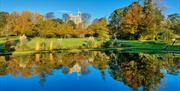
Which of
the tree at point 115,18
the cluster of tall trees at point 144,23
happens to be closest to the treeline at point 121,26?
the cluster of tall trees at point 144,23

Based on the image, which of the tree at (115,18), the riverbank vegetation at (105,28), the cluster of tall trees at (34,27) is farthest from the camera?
the tree at (115,18)

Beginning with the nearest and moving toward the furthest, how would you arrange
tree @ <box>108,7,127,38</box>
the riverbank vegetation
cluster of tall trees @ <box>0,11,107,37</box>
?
the riverbank vegetation
cluster of tall trees @ <box>0,11,107,37</box>
tree @ <box>108,7,127,38</box>

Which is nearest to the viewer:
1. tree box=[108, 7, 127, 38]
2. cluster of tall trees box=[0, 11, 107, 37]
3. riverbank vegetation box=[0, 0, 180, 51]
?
riverbank vegetation box=[0, 0, 180, 51]

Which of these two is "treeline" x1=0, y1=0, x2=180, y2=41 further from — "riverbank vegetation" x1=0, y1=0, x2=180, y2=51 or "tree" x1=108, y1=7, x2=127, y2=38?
"tree" x1=108, y1=7, x2=127, y2=38

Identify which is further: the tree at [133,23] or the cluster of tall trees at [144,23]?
the tree at [133,23]

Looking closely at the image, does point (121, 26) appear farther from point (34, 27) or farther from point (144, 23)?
point (34, 27)

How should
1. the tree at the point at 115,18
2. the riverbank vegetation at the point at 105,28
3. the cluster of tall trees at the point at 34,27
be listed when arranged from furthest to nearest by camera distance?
1. the tree at the point at 115,18
2. the cluster of tall trees at the point at 34,27
3. the riverbank vegetation at the point at 105,28

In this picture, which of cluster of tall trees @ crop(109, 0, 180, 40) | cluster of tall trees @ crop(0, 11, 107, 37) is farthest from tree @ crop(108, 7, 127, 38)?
cluster of tall trees @ crop(109, 0, 180, 40)

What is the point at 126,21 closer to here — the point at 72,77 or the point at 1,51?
the point at 1,51

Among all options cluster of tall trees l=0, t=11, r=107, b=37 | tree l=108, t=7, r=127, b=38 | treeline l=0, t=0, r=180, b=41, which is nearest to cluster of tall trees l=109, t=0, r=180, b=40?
treeline l=0, t=0, r=180, b=41

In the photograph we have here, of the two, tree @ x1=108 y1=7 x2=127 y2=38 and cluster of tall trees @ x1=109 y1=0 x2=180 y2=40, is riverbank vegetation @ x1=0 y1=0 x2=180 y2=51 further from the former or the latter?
tree @ x1=108 y1=7 x2=127 y2=38

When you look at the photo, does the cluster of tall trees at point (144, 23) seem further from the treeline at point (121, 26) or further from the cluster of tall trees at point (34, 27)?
the cluster of tall trees at point (34, 27)

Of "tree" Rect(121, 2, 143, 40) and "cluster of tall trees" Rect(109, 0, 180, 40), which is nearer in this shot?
"cluster of tall trees" Rect(109, 0, 180, 40)

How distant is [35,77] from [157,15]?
144 feet
